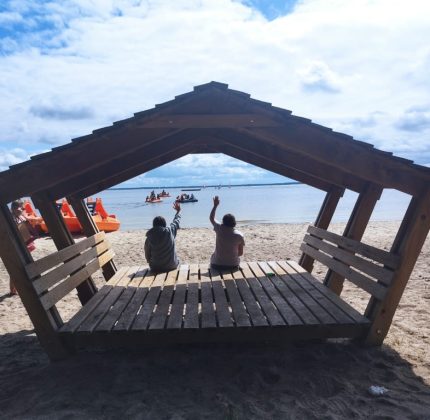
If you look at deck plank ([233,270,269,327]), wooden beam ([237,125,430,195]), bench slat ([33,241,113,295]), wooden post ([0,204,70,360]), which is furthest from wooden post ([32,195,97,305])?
wooden beam ([237,125,430,195])

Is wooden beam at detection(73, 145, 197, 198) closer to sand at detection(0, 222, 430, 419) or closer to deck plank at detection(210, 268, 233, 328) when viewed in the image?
deck plank at detection(210, 268, 233, 328)

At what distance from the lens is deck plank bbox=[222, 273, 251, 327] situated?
3883 millimetres

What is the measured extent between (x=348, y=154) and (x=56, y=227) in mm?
4204

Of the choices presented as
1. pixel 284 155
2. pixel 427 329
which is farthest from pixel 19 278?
pixel 427 329

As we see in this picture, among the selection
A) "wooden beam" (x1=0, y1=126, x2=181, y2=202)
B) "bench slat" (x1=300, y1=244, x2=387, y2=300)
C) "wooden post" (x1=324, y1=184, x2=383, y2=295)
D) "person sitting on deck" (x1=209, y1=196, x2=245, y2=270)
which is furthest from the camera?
"person sitting on deck" (x1=209, y1=196, x2=245, y2=270)

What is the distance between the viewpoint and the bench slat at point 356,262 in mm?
4133

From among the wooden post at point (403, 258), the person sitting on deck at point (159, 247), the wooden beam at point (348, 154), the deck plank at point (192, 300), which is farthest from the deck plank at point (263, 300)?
the wooden beam at point (348, 154)

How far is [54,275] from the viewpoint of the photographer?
14.2 feet

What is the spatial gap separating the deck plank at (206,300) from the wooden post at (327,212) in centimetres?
195

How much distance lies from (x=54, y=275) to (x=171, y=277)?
204 centimetres

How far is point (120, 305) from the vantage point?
455 centimetres

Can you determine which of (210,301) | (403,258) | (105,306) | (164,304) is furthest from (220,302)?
(403,258)

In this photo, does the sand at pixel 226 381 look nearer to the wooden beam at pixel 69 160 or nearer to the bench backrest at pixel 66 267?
the bench backrest at pixel 66 267

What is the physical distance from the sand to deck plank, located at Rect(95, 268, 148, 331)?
501 mm
